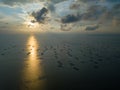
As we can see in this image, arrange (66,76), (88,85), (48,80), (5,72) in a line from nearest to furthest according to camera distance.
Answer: (88,85) < (48,80) < (66,76) < (5,72)

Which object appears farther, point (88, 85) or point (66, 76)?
point (66, 76)

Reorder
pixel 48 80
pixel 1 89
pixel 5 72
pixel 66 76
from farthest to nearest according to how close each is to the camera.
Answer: pixel 5 72
pixel 66 76
pixel 48 80
pixel 1 89

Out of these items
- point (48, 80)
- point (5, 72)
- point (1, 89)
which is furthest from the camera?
point (5, 72)

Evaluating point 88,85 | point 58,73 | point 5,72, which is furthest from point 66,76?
point 5,72

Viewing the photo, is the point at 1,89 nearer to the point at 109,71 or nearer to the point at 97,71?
the point at 97,71

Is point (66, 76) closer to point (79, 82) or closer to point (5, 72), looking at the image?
point (79, 82)

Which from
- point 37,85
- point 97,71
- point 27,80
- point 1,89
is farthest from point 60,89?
point 97,71

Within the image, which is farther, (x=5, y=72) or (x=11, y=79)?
(x=5, y=72)

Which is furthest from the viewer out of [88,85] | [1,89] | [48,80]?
[48,80]
